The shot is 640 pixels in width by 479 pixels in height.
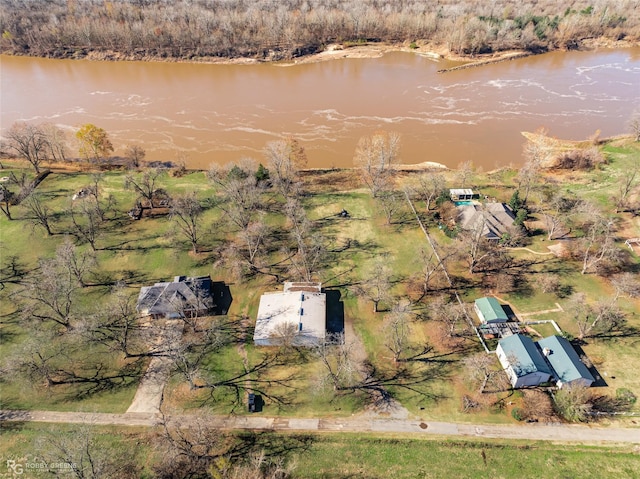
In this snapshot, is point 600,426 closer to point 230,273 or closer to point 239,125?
point 230,273

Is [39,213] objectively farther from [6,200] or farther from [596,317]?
[596,317]

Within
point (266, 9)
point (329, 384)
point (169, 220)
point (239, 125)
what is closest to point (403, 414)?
point (329, 384)

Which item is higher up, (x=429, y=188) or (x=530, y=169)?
(x=530, y=169)

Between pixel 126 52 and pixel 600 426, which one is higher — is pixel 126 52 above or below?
above

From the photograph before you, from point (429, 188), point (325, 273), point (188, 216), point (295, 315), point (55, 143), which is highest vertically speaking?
point (55, 143)

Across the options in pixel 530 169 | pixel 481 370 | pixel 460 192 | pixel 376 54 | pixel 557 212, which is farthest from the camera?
pixel 376 54

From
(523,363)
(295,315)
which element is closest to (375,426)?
(295,315)

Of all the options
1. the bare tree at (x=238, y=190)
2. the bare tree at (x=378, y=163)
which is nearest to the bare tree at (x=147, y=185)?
the bare tree at (x=238, y=190)

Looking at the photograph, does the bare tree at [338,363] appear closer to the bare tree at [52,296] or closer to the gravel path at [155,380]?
the gravel path at [155,380]
